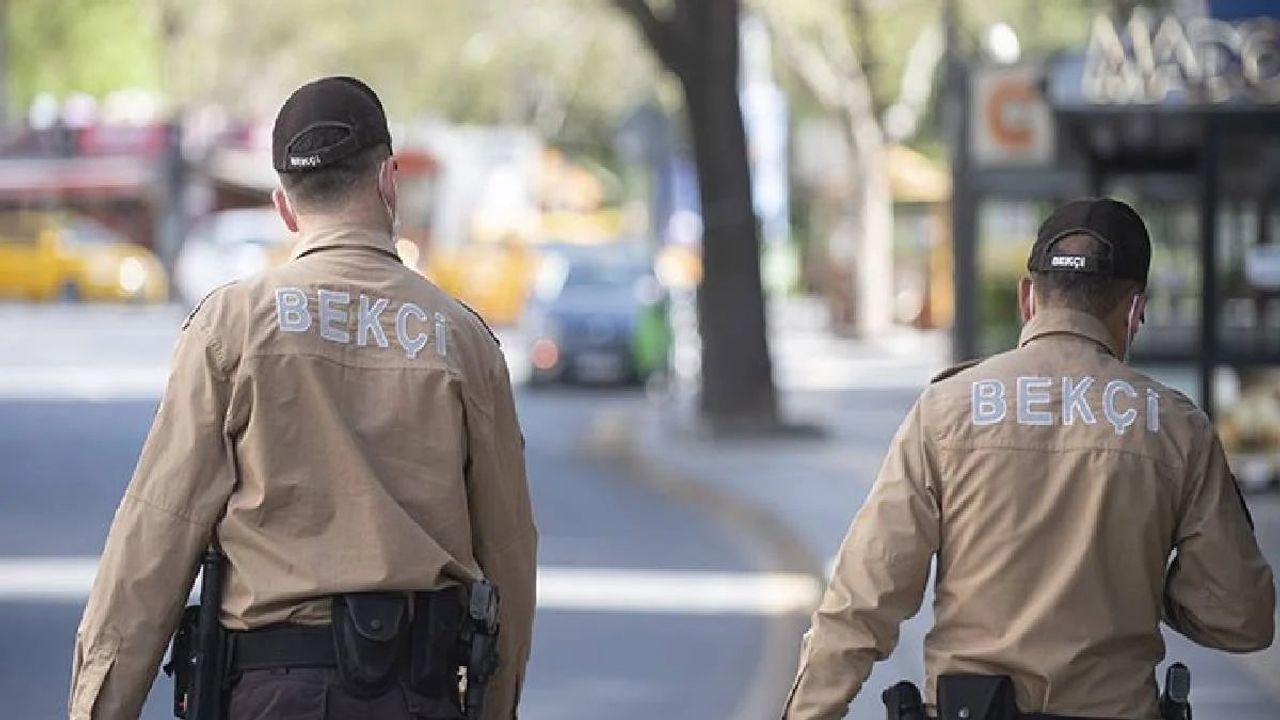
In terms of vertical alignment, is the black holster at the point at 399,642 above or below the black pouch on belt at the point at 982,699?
above

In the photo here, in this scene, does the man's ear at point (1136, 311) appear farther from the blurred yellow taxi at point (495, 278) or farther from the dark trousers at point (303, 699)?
the blurred yellow taxi at point (495, 278)

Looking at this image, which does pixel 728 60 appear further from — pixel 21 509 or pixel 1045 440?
pixel 1045 440

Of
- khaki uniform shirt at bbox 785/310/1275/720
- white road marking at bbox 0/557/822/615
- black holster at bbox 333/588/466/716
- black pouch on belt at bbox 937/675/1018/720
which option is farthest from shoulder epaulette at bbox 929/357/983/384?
white road marking at bbox 0/557/822/615

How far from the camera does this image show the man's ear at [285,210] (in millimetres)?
4594

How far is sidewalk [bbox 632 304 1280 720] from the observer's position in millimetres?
9727

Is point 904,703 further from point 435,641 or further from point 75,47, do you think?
→ point 75,47

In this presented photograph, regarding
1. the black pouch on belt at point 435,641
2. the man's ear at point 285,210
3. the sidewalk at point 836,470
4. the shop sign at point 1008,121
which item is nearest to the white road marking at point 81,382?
the sidewalk at point 836,470

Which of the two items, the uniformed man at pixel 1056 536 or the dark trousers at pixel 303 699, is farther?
the uniformed man at pixel 1056 536

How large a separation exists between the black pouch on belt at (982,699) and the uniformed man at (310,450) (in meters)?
0.83

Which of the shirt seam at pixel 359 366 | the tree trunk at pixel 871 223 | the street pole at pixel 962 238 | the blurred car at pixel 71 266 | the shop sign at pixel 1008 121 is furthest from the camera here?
the blurred car at pixel 71 266

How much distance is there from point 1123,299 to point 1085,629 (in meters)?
0.60

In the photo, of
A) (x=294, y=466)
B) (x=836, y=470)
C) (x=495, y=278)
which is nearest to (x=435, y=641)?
(x=294, y=466)

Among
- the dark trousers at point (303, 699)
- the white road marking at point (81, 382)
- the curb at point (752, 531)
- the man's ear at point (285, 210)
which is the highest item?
the man's ear at point (285, 210)

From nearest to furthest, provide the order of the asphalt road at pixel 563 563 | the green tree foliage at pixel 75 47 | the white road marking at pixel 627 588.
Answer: the asphalt road at pixel 563 563, the white road marking at pixel 627 588, the green tree foliage at pixel 75 47
